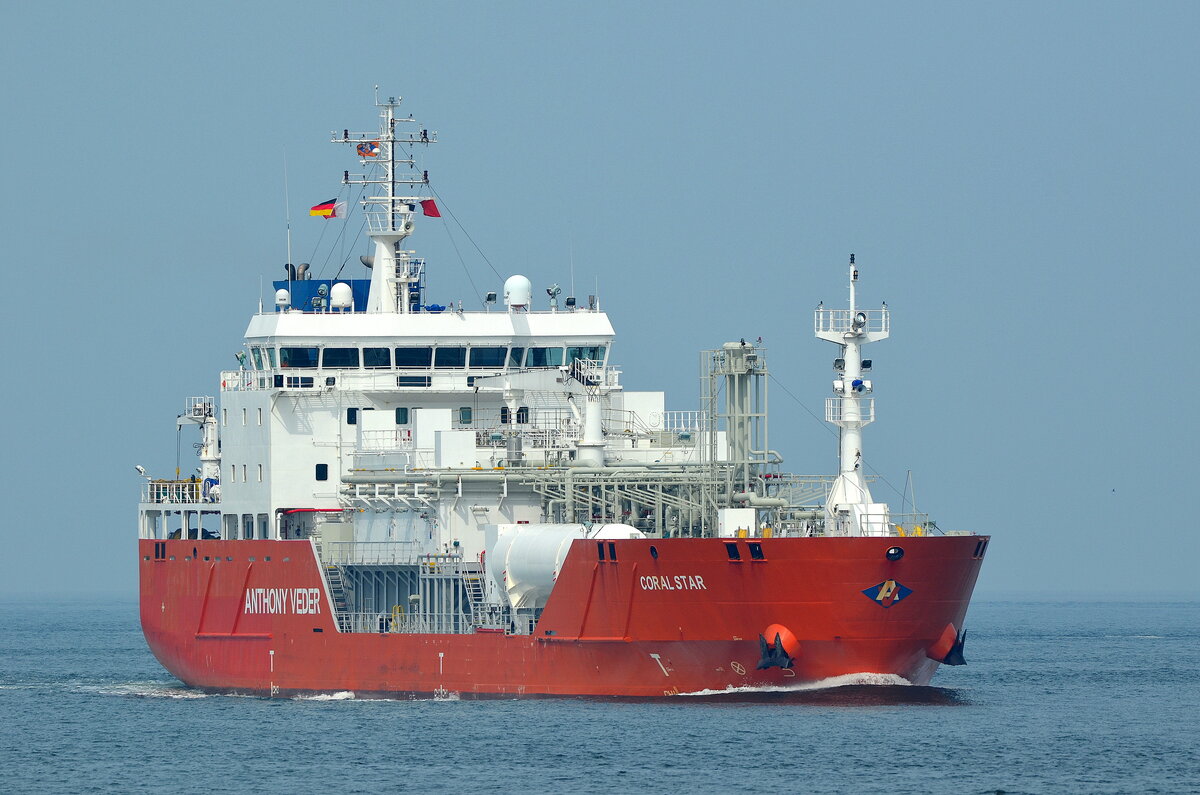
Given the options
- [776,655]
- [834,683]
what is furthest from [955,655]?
[776,655]

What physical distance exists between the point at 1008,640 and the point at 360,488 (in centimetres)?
4359

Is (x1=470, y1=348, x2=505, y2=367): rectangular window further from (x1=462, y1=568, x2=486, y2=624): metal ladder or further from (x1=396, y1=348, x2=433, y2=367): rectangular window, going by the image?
(x1=462, y1=568, x2=486, y2=624): metal ladder

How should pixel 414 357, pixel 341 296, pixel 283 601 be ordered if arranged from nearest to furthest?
pixel 283 601, pixel 414 357, pixel 341 296

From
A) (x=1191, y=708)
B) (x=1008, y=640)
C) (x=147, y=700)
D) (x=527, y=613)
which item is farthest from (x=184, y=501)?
(x=1008, y=640)

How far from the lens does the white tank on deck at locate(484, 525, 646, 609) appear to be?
50.0 m

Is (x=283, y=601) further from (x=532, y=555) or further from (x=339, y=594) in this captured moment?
(x=532, y=555)

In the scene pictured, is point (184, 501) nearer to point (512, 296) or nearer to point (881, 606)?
point (512, 296)

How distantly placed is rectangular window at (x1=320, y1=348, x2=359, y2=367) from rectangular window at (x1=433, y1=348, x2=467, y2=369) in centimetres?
212

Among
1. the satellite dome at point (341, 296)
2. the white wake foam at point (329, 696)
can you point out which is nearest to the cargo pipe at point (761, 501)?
the white wake foam at point (329, 696)

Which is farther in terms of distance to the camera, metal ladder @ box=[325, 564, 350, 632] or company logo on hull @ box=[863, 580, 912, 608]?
metal ladder @ box=[325, 564, 350, 632]

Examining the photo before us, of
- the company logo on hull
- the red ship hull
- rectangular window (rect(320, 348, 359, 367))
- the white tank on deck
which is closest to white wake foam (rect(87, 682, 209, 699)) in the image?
the red ship hull

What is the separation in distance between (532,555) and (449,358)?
9600 mm

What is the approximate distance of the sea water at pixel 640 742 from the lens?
136 feet

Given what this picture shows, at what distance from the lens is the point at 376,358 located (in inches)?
2309
